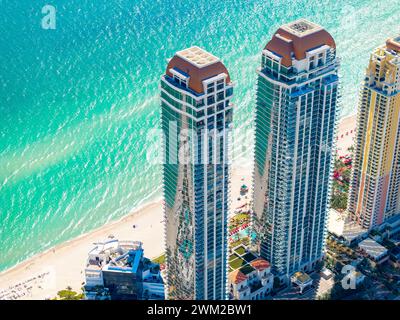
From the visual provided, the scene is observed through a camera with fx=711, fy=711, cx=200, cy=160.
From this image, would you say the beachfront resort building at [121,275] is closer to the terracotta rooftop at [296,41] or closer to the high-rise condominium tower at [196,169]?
the high-rise condominium tower at [196,169]

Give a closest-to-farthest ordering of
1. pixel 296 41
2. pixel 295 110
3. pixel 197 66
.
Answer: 1. pixel 197 66
2. pixel 296 41
3. pixel 295 110

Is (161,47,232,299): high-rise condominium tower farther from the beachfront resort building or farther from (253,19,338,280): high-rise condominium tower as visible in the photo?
(253,19,338,280): high-rise condominium tower

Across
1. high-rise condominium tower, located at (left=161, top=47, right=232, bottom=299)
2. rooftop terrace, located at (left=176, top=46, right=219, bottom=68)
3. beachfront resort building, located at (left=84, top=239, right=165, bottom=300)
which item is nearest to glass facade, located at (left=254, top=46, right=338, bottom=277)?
high-rise condominium tower, located at (left=161, top=47, right=232, bottom=299)

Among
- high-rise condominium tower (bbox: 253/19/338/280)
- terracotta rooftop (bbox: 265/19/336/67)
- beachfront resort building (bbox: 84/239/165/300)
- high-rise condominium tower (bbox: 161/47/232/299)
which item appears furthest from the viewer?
beachfront resort building (bbox: 84/239/165/300)

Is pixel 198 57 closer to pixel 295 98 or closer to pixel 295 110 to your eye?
pixel 295 98

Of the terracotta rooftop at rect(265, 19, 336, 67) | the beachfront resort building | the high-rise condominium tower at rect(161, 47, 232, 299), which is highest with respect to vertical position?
the terracotta rooftop at rect(265, 19, 336, 67)

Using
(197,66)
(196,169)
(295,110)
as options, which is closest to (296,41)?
(295,110)
